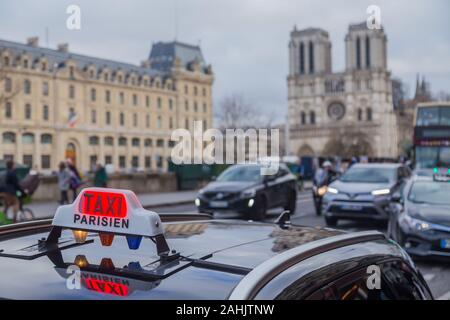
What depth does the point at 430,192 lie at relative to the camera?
11375 mm

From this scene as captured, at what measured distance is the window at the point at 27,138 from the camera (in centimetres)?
7156

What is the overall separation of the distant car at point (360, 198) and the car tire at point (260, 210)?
206cm

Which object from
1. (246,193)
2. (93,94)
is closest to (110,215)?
(246,193)

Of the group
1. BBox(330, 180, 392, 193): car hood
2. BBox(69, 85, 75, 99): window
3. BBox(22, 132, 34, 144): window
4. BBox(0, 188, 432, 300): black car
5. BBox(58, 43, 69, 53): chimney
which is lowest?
BBox(330, 180, 392, 193): car hood

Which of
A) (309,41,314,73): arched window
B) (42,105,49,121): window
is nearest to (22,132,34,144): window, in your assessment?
(42,105,49,121): window

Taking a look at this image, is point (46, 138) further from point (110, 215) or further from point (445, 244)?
point (110, 215)

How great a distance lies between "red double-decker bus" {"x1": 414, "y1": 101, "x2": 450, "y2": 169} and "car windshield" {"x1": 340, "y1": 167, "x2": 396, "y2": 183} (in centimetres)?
1122

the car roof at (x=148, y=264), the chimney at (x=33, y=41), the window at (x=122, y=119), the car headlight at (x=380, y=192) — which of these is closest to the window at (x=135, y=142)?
the window at (x=122, y=119)

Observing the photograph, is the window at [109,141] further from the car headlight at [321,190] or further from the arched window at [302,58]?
the car headlight at [321,190]

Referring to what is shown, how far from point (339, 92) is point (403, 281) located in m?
133

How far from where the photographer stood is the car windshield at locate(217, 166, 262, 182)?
58.2 feet

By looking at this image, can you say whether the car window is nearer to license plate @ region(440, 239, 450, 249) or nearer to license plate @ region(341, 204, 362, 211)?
license plate @ region(440, 239, 450, 249)

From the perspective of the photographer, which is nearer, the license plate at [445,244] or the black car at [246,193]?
the license plate at [445,244]
